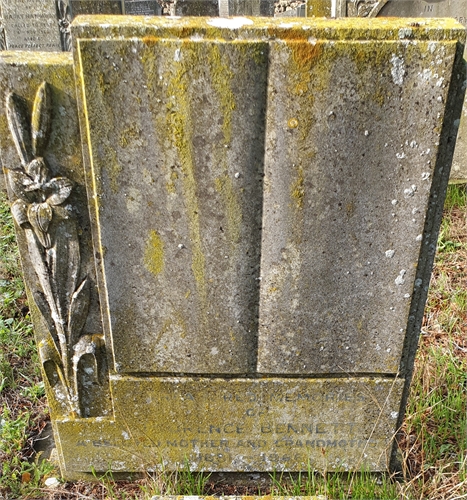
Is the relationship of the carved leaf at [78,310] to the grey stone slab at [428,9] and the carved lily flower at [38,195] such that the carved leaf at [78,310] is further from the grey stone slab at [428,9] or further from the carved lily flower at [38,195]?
the grey stone slab at [428,9]

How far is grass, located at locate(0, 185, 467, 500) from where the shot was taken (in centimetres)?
206

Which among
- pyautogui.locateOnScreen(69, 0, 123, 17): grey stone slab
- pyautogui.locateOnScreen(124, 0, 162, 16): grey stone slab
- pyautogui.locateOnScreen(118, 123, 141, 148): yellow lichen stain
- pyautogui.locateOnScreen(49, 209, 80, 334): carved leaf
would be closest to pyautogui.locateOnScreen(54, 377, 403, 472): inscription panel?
pyautogui.locateOnScreen(49, 209, 80, 334): carved leaf

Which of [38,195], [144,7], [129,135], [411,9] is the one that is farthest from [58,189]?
[144,7]

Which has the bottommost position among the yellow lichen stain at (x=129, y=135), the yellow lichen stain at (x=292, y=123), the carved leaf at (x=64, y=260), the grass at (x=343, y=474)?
the grass at (x=343, y=474)

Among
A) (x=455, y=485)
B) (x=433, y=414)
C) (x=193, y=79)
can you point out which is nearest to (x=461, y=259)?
(x=433, y=414)

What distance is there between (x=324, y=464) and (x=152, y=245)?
1149 millimetres

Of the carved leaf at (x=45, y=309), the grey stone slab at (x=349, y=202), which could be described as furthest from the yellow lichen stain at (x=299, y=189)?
the carved leaf at (x=45, y=309)

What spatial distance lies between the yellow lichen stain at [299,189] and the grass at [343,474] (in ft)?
3.71

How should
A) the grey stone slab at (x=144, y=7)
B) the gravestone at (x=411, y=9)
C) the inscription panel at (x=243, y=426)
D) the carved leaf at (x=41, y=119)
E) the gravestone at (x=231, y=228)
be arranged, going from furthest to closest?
the grey stone slab at (x=144, y=7)
the gravestone at (x=411, y=9)
the inscription panel at (x=243, y=426)
the carved leaf at (x=41, y=119)
the gravestone at (x=231, y=228)

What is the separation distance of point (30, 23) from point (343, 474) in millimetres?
5608

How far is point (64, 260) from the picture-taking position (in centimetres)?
176

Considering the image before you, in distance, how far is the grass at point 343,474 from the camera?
206 centimetres

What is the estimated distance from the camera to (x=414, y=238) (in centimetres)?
165

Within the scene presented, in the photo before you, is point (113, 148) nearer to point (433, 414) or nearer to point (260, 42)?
point (260, 42)
